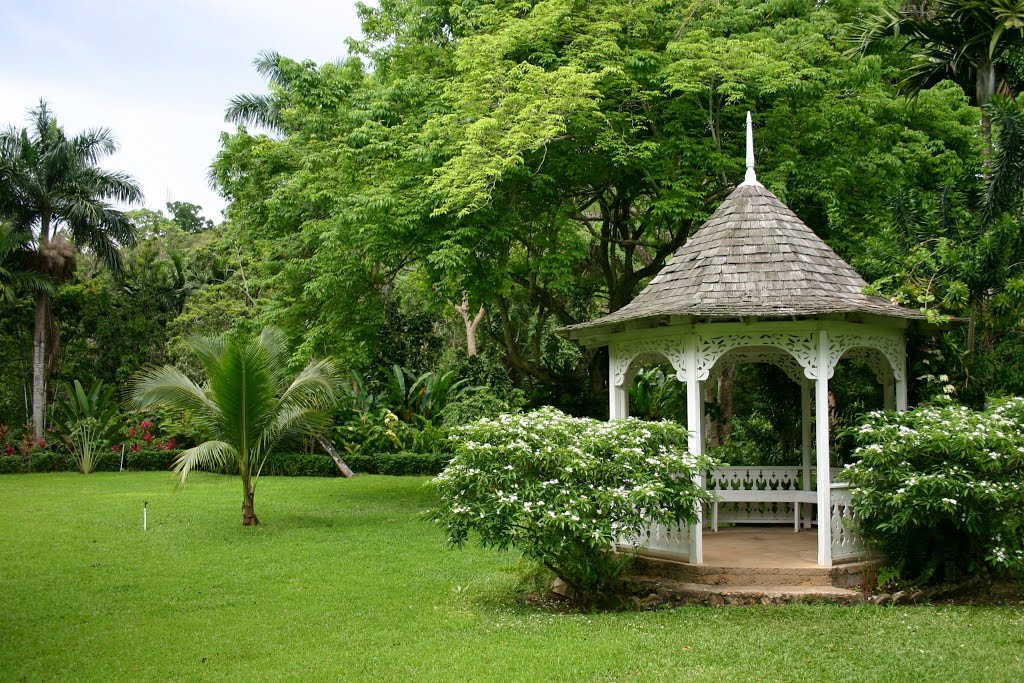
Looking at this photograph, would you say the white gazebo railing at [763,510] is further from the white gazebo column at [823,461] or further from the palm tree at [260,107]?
the palm tree at [260,107]

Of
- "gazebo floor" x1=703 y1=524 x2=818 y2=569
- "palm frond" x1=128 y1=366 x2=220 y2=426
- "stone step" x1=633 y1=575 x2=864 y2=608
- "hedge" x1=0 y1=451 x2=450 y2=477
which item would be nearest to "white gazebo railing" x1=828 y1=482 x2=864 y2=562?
"gazebo floor" x1=703 y1=524 x2=818 y2=569

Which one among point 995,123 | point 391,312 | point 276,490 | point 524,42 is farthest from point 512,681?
point 391,312

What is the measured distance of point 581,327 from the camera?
9.34 metres

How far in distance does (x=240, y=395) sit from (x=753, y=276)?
734 cm

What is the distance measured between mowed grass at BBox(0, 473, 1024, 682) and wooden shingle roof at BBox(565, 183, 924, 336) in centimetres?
264

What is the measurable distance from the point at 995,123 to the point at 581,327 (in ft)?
15.7

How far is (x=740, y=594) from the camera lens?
26.2ft

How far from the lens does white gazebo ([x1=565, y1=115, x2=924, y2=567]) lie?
331 inches

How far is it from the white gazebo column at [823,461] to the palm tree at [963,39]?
12.7 ft

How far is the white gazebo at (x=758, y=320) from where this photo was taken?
840cm

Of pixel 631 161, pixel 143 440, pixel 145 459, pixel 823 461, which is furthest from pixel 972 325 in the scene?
pixel 143 440

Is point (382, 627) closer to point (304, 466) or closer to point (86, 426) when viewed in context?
point (304, 466)

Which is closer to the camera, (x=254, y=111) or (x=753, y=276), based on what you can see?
(x=753, y=276)

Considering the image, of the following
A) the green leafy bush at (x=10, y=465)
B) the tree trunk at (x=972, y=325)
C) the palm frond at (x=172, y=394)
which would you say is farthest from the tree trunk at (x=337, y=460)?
the tree trunk at (x=972, y=325)
